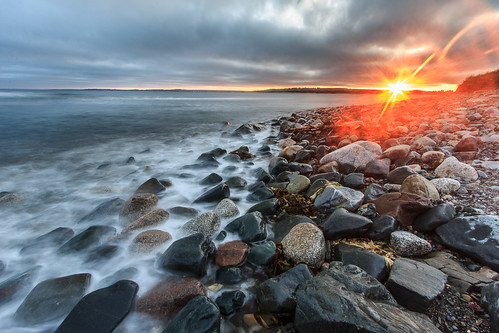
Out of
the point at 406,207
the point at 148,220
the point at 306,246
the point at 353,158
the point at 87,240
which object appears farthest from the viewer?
Result: the point at 353,158

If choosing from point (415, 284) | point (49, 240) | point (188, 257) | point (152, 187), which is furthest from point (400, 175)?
point (49, 240)

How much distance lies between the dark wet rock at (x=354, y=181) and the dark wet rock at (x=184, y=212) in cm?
297

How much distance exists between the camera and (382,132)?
788 centimetres

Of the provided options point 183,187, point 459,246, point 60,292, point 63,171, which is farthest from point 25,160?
point 459,246

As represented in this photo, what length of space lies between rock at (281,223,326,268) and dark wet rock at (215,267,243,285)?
61cm

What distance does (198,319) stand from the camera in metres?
2.00

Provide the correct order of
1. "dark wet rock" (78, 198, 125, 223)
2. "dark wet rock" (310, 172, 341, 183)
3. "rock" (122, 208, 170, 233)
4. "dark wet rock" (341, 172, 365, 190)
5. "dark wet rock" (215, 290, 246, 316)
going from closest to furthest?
"dark wet rock" (215, 290, 246, 316)
"rock" (122, 208, 170, 233)
"dark wet rock" (78, 198, 125, 223)
"dark wet rock" (341, 172, 365, 190)
"dark wet rock" (310, 172, 341, 183)

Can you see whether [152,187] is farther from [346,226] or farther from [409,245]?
[409,245]

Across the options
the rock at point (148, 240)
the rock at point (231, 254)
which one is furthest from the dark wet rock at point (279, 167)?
the rock at point (148, 240)

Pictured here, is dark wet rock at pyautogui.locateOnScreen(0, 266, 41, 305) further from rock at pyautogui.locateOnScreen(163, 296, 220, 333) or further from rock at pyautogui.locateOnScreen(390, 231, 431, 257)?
rock at pyautogui.locateOnScreen(390, 231, 431, 257)

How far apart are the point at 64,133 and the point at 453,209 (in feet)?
55.1

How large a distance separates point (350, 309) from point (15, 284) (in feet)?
12.3

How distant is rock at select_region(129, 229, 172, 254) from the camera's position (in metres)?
3.27

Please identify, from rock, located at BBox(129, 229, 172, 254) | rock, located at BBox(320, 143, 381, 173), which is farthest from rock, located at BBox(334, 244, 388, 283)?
rock, located at BBox(320, 143, 381, 173)
